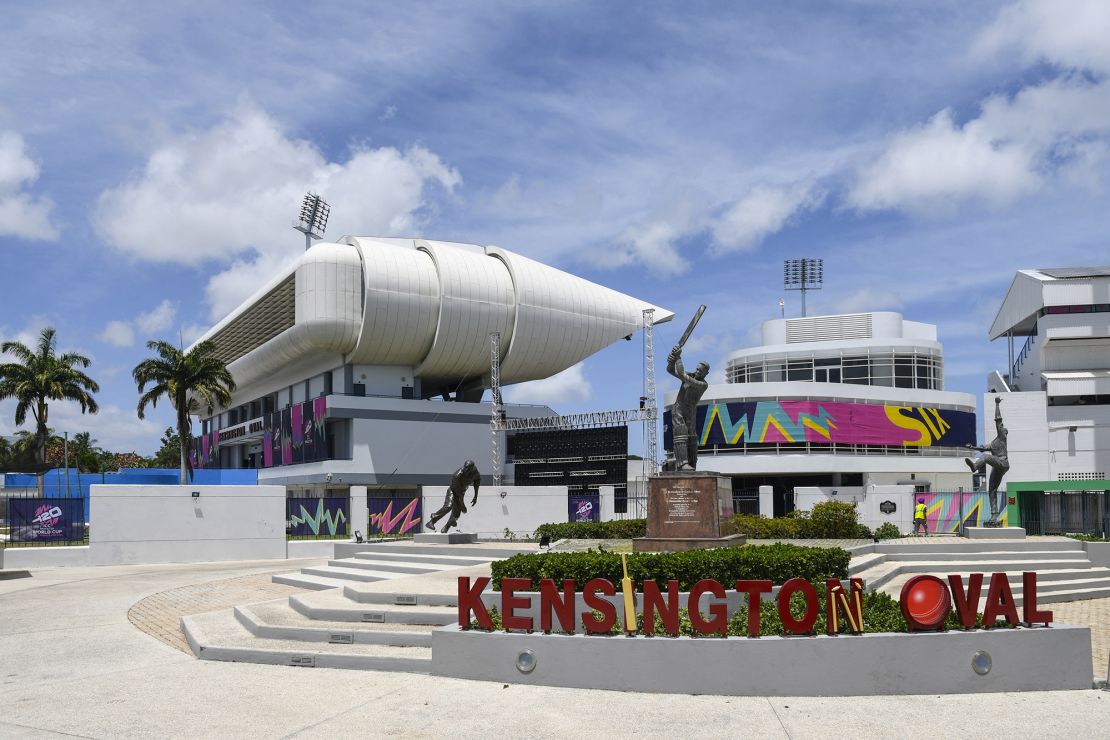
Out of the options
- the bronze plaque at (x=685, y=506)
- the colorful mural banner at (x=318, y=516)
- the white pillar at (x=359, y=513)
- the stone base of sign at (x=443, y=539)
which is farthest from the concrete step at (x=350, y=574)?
the colorful mural banner at (x=318, y=516)

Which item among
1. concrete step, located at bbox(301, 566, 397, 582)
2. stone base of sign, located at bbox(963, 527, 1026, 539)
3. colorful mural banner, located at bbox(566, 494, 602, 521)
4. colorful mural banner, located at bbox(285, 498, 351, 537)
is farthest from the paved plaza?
colorful mural banner, located at bbox(566, 494, 602, 521)

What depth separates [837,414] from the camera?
6400cm

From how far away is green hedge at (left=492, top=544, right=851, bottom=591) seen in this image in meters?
13.6

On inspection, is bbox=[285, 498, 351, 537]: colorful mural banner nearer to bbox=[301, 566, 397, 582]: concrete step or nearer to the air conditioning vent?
bbox=[301, 566, 397, 582]: concrete step

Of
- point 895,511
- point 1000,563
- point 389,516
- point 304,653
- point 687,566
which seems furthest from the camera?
point 389,516

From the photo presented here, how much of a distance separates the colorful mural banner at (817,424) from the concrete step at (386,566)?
4182cm

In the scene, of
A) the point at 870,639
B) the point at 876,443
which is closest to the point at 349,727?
the point at 870,639

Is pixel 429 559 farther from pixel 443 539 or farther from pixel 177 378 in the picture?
pixel 177 378

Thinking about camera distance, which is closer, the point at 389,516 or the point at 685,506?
the point at 685,506

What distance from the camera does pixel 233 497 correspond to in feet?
112

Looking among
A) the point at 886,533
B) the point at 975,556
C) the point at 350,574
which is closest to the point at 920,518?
the point at 886,533

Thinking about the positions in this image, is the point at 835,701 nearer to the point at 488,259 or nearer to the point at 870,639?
the point at 870,639

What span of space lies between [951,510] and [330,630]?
29890 millimetres

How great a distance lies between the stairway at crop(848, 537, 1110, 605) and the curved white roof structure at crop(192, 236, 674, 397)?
46.1m
